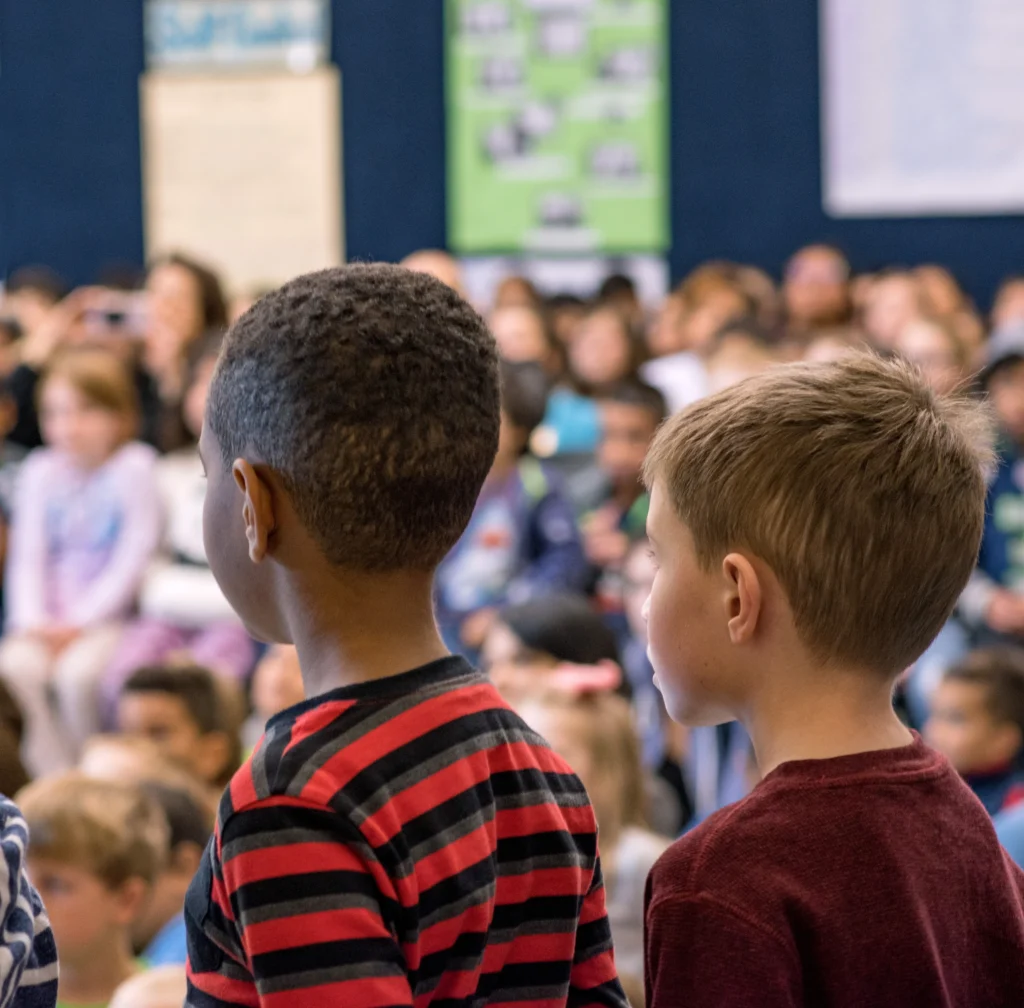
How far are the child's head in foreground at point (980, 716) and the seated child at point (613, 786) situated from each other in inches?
31.6

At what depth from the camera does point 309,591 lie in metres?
0.92

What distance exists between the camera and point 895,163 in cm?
819

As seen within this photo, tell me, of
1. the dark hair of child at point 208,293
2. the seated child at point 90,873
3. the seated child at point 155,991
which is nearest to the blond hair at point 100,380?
the dark hair of child at point 208,293

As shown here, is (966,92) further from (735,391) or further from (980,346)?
(735,391)

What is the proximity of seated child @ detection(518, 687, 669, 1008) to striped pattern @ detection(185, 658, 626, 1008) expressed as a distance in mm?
1340

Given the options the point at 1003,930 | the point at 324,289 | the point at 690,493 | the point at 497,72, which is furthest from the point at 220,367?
the point at 497,72

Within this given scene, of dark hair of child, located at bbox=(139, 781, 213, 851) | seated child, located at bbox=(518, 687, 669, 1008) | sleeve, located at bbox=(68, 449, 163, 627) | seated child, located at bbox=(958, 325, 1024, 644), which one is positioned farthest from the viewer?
sleeve, located at bbox=(68, 449, 163, 627)

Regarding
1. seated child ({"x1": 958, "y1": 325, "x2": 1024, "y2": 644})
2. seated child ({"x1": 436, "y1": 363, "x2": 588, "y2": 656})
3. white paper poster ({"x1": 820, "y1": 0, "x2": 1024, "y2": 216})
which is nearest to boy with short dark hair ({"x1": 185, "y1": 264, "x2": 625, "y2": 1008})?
seated child ({"x1": 436, "y1": 363, "x2": 588, "y2": 656})

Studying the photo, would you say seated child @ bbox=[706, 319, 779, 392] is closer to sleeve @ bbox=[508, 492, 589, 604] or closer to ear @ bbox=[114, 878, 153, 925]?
sleeve @ bbox=[508, 492, 589, 604]

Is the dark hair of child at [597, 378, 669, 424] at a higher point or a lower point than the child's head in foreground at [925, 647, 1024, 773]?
higher

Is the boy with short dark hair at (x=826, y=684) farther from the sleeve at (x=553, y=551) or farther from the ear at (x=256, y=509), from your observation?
the sleeve at (x=553, y=551)

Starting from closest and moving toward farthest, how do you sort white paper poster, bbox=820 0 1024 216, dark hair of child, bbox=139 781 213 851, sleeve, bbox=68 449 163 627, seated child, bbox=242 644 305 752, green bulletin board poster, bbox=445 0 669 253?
1. dark hair of child, bbox=139 781 213 851
2. seated child, bbox=242 644 305 752
3. sleeve, bbox=68 449 163 627
4. white paper poster, bbox=820 0 1024 216
5. green bulletin board poster, bbox=445 0 669 253

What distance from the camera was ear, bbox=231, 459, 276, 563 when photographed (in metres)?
0.90

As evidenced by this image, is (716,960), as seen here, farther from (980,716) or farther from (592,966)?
(980,716)
